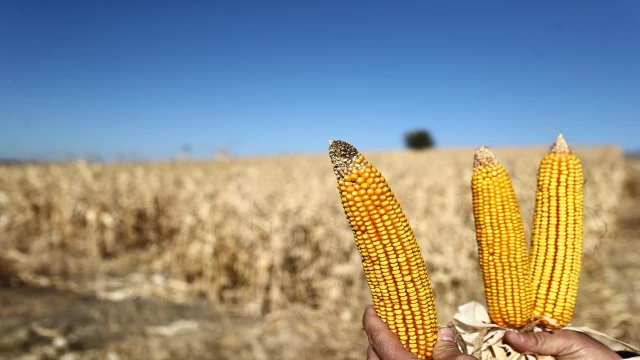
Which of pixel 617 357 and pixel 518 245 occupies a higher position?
pixel 518 245

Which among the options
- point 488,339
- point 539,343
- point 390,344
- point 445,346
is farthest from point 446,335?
point 539,343

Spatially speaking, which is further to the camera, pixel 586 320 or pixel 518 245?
pixel 586 320

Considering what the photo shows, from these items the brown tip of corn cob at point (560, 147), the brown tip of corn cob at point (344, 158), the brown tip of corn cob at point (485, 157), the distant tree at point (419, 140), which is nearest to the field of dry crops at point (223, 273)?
the brown tip of corn cob at point (560, 147)

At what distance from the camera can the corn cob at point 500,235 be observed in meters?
1.92

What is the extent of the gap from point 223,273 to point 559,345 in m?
5.69

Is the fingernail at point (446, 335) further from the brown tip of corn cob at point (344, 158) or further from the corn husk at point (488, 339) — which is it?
the brown tip of corn cob at point (344, 158)

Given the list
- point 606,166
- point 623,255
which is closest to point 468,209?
point 623,255

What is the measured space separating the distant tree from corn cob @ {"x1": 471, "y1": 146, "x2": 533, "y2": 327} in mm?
93284

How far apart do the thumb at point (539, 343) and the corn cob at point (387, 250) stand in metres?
0.40

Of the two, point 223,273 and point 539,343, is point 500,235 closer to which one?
point 539,343

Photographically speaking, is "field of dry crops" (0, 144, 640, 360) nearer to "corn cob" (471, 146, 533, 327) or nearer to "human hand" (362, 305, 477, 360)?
"corn cob" (471, 146, 533, 327)

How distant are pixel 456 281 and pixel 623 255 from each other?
5906 mm

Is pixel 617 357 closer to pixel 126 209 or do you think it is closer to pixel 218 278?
pixel 218 278

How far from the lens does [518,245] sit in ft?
6.35
